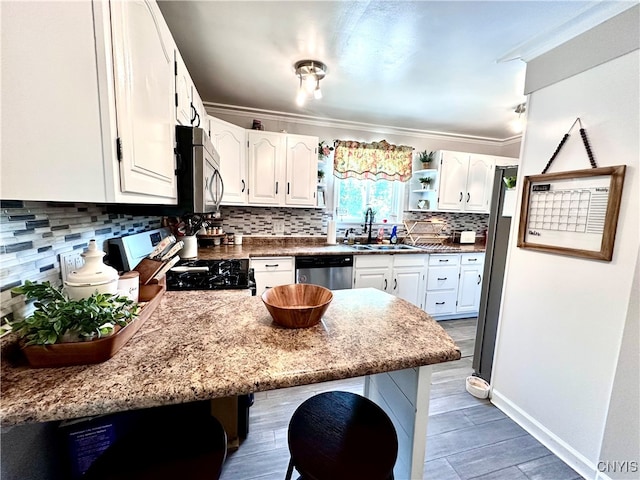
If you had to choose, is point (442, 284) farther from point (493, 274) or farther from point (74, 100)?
point (74, 100)

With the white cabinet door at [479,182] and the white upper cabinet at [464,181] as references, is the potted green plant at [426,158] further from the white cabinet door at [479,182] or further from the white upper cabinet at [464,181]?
the white cabinet door at [479,182]

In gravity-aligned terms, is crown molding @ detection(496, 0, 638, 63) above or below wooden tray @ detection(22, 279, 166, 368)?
above

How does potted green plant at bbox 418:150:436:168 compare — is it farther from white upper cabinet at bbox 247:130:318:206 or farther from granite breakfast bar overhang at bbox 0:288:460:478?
granite breakfast bar overhang at bbox 0:288:460:478

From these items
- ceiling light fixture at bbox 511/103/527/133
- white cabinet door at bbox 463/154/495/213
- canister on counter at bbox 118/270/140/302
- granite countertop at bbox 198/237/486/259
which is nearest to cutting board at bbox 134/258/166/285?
canister on counter at bbox 118/270/140/302

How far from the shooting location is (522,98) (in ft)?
8.16

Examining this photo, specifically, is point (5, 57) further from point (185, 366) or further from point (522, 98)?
point (522, 98)

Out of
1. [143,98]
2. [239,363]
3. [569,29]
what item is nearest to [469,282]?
[569,29]

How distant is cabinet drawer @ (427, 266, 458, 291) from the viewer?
3.18 metres

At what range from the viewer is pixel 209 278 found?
157 cm

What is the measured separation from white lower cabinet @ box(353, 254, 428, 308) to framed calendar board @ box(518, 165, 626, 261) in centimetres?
137

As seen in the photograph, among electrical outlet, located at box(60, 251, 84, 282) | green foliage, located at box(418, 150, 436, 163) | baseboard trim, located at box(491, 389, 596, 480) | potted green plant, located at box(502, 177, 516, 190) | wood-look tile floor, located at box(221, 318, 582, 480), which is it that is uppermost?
green foliage, located at box(418, 150, 436, 163)

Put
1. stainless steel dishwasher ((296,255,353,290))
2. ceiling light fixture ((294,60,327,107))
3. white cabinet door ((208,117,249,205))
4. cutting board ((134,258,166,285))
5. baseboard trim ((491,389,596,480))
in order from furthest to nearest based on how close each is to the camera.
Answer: stainless steel dishwasher ((296,255,353,290))
white cabinet door ((208,117,249,205))
ceiling light fixture ((294,60,327,107))
baseboard trim ((491,389,596,480))
cutting board ((134,258,166,285))

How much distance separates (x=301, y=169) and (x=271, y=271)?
1.17 metres

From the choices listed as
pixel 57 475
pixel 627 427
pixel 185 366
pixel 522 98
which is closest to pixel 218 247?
pixel 57 475
